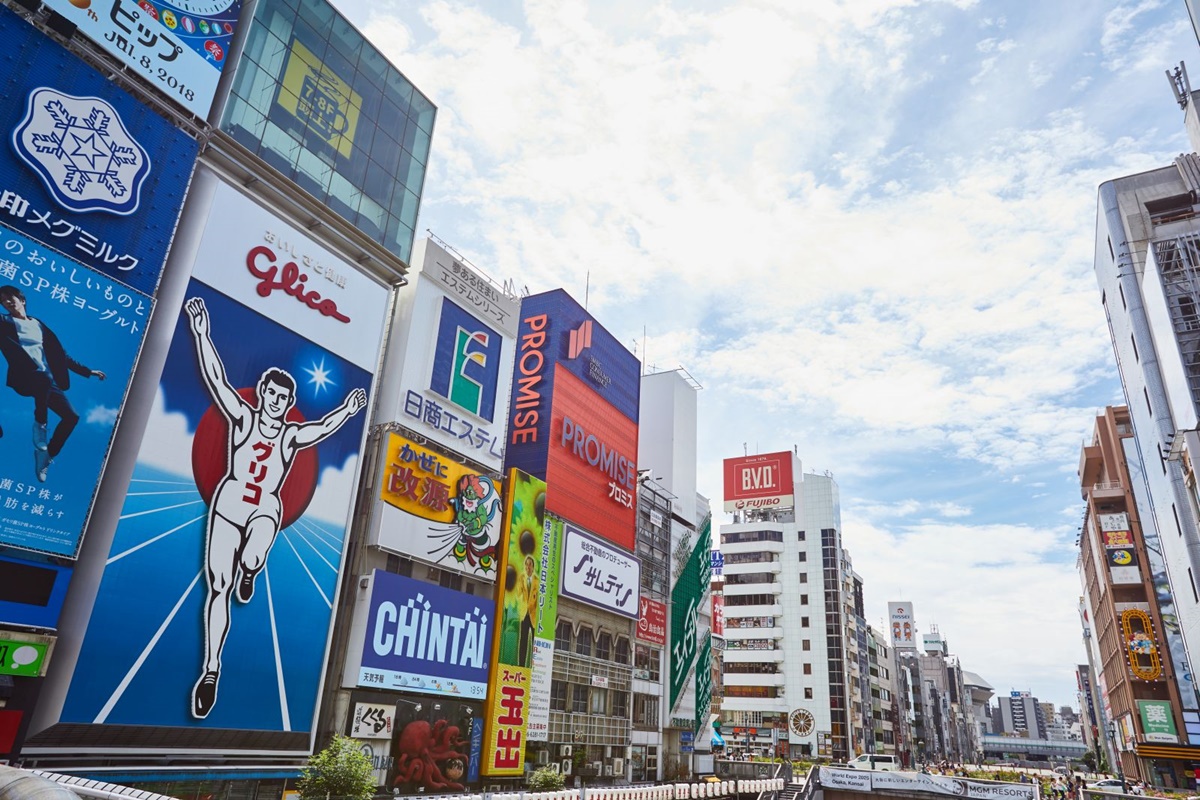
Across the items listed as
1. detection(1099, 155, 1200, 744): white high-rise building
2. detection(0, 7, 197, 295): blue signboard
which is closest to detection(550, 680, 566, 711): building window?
detection(0, 7, 197, 295): blue signboard

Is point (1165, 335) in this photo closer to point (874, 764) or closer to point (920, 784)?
point (920, 784)

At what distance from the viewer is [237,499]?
29.0m

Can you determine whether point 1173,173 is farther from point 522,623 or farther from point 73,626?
point 73,626

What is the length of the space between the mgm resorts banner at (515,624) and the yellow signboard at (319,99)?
66.7 feet

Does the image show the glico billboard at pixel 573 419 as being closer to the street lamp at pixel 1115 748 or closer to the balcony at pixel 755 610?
the balcony at pixel 755 610

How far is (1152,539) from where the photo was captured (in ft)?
258

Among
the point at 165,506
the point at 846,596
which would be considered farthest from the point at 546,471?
the point at 846,596

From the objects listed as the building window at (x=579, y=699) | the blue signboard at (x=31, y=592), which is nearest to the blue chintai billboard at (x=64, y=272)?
the blue signboard at (x=31, y=592)

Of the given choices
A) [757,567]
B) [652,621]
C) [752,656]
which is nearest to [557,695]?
[652,621]

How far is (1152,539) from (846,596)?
1567 inches

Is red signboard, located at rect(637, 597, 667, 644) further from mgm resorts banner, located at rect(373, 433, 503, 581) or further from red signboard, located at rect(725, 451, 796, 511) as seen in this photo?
red signboard, located at rect(725, 451, 796, 511)

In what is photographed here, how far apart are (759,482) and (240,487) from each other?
89.1 m

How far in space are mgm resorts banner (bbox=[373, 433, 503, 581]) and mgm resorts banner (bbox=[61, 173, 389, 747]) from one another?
3.16 m

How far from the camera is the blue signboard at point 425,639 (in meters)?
34.7
